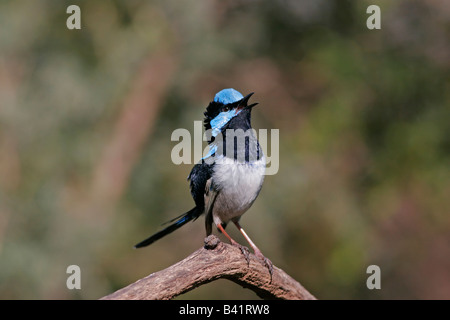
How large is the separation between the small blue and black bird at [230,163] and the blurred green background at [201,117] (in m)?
2.78

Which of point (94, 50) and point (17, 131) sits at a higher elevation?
point (94, 50)

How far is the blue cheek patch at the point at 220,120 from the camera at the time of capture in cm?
453

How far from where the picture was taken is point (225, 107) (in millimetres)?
4523

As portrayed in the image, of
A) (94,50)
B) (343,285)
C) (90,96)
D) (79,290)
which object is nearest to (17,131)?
(90,96)

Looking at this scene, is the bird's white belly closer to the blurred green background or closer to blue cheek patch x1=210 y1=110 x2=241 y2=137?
blue cheek patch x1=210 y1=110 x2=241 y2=137

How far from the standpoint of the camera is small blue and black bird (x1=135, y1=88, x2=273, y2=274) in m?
4.41

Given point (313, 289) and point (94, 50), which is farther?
point (313, 289)

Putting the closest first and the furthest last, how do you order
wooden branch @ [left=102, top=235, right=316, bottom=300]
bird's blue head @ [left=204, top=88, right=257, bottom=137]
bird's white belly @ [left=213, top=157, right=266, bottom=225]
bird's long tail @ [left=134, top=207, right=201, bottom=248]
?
wooden branch @ [left=102, top=235, right=316, bottom=300] → bird's white belly @ [left=213, top=157, right=266, bottom=225] → bird's blue head @ [left=204, top=88, right=257, bottom=137] → bird's long tail @ [left=134, top=207, right=201, bottom=248]

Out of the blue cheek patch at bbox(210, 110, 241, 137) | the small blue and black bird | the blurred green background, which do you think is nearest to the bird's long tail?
the small blue and black bird

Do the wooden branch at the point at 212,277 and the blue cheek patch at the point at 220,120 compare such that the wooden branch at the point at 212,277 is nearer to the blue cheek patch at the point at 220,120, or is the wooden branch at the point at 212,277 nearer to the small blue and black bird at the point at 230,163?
the small blue and black bird at the point at 230,163

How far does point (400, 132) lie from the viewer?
27.1 ft
